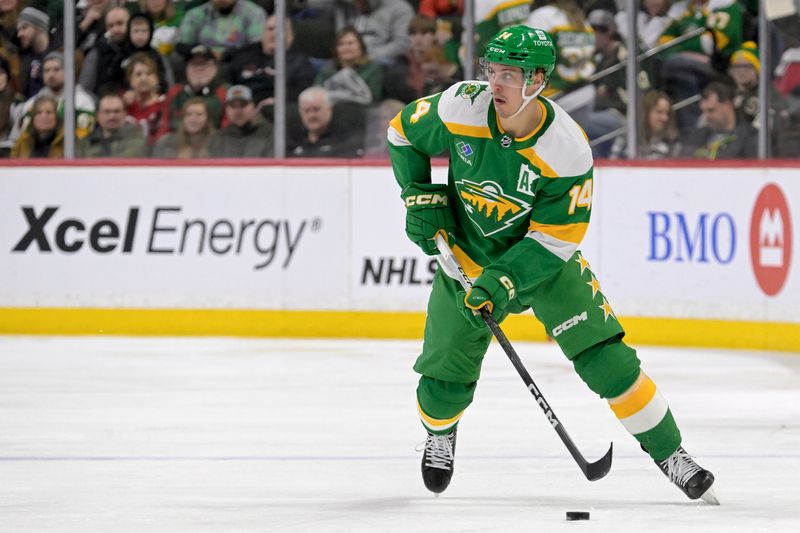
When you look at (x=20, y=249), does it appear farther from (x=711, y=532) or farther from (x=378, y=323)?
(x=711, y=532)

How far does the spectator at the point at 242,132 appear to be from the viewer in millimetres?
10445

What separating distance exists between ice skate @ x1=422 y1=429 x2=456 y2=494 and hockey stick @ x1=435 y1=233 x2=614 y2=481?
1.08ft

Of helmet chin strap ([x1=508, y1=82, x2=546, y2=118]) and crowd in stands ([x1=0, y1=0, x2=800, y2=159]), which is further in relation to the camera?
crowd in stands ([x1=0, y1=0, x2=800, y2=159])

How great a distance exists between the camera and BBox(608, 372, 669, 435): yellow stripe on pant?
4.72 meters

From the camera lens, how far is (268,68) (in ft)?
34.2

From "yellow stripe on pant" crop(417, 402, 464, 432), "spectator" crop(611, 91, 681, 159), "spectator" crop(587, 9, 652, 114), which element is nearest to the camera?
"yellow stripe on pant" crop(417, 402, 464, 432)

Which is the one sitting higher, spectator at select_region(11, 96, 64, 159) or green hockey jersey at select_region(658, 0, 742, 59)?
green hockey jersey at select_region(658, 0, 742, 59)

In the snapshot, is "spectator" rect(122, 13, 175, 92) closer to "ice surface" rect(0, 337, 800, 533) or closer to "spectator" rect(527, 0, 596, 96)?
"ice surface" rect(0, 337, 800, 533)

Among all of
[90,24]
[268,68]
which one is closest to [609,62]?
[268,68]

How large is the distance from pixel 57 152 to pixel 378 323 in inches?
87.6

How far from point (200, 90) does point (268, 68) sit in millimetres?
480

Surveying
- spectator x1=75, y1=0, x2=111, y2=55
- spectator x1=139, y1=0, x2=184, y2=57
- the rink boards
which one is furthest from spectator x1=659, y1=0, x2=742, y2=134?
spectator x1=75, y1=0, x2=111, y2=55

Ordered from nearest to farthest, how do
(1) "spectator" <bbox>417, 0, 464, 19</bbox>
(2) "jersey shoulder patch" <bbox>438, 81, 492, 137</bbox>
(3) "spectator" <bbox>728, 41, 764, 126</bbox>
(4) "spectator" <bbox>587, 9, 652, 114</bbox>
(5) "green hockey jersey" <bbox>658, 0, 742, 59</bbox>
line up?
(2) "jersey shoulder patch" <bbox>438, 81, 492, 137</bbox> < (3) "spectator" <bbox>728, 41, 764, 126</bbox> < (5) "green hockey jersey" <bbox>658, 0, 742, 59</bbox> < (4) "spectator" <bbox>587, 9, 652, 114</bbox> < (1) "spectator" <bbox>417, 0, 464, 19</bbox>

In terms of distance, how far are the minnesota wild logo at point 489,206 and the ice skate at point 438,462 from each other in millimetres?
624
